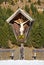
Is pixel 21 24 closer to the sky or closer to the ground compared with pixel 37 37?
closer to the ground

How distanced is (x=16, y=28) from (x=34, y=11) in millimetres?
44698

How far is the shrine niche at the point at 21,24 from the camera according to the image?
947cm

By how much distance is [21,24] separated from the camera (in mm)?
9898

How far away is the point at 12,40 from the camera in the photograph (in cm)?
3544

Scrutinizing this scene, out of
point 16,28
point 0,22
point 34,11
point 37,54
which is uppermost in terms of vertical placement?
point 34,11

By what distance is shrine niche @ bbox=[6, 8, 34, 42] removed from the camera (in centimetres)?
947

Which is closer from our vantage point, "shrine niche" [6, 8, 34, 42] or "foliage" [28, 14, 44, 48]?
"shrine niche" [6, 8, 34, 42]

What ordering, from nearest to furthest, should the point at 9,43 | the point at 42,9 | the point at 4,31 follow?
the point at 4,31 → the point at 9,43 → the point at 42,9

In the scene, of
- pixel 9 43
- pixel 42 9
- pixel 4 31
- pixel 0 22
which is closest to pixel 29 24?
pixel 4 31

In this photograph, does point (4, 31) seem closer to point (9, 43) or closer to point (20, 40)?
point (9, 43)

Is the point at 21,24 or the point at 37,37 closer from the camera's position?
the point at 21,24

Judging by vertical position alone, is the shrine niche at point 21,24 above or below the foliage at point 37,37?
below

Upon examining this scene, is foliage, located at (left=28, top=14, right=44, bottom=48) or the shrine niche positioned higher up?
foliage, located at (left=28, top=14, right=44, bottom=48)

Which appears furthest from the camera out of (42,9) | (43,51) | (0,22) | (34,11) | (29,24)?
(42,9)
